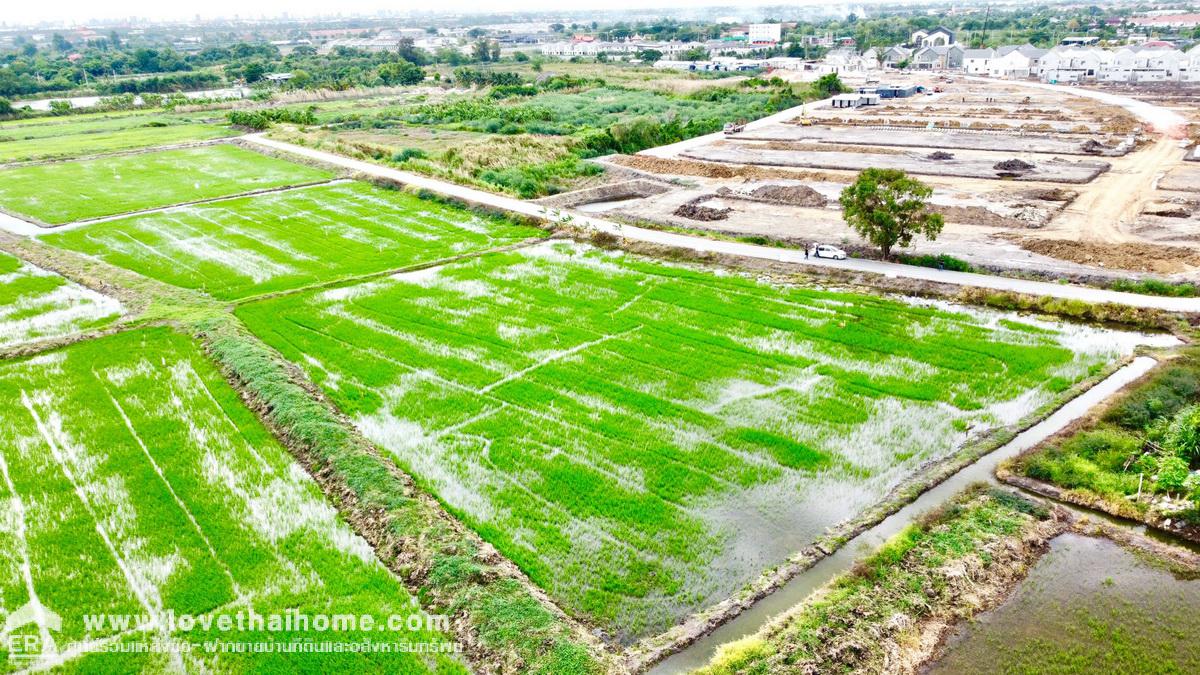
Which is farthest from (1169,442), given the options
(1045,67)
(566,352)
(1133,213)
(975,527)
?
(1045,67)

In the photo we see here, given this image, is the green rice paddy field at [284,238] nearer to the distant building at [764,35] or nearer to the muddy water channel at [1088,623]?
the muddy water channel at [1088,623]

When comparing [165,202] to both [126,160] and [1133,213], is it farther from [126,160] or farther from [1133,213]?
[1133,213]

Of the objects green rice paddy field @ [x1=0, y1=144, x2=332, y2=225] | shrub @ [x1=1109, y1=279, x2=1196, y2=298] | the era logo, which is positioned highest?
green rice paddy field @ [x1=0, y1=144, x2=332, y2=225]

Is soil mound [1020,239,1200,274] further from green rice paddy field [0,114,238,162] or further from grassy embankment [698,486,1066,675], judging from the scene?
green rice paddy field [0,114,238,162]

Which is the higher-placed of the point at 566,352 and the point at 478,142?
the point at 478,142

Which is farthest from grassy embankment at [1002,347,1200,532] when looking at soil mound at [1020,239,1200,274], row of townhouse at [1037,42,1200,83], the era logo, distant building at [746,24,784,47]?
distant building at [746,24,784,47]

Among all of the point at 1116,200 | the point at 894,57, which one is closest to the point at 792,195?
the point at 1116,200

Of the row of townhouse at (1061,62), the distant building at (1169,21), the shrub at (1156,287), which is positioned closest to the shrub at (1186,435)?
the shrub at (1156,287)
